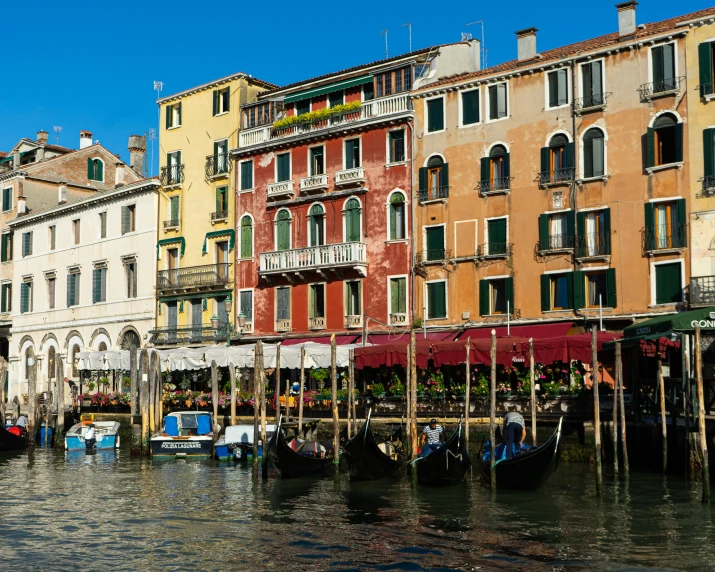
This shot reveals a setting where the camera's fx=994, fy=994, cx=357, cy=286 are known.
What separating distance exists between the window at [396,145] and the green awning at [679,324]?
13.7m

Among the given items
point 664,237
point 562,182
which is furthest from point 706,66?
point 562,182

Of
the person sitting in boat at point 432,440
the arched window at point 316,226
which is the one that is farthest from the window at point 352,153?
the person sitting in boat at point 432,440

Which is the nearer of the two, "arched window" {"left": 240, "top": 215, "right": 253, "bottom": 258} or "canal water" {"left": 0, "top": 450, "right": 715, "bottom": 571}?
"canal water" {"left": 0, "top": 450, "right": 715, "bottom": 571}

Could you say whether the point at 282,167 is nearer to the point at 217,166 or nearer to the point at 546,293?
the point at 217,166

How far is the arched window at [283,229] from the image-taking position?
3769 cm

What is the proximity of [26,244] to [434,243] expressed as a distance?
81.5ft

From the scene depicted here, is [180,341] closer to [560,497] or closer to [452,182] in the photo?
[452,182]

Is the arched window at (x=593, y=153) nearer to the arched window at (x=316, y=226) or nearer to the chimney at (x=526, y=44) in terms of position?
the chimney at (x=526, y=44)

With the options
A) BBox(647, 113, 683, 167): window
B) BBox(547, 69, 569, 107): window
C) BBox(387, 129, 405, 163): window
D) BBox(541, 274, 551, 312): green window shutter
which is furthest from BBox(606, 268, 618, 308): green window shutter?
BBox(387, 129, 405, 163): window

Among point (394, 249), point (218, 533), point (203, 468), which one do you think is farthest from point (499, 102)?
point (218, 533)

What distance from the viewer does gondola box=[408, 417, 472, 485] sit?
21.1 meters

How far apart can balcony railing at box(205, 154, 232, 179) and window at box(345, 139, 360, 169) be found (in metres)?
6.04

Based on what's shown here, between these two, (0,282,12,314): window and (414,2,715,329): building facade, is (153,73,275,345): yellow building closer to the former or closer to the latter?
(414,2,715,329): building facade

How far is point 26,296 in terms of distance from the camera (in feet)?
162
